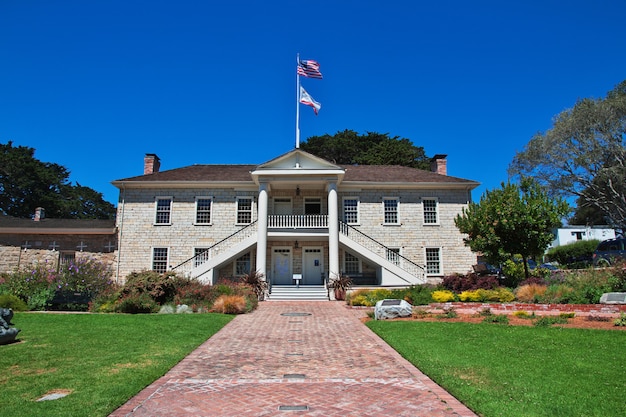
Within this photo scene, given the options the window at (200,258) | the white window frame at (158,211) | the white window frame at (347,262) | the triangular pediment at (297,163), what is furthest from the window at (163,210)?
the white window frame at (347,262)

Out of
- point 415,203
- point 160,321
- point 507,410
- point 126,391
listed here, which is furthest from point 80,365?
point 415,203

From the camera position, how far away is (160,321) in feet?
42.7

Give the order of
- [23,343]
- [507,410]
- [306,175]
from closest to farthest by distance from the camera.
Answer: [507,410]
[23,343]
[306,175]

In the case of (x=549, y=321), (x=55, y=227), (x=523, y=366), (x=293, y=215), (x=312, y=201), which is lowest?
(x=523, y=366)

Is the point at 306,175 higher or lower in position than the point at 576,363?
higher

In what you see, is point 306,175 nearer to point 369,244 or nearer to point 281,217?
point 281,217

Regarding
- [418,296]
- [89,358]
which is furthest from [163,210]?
[89,358]

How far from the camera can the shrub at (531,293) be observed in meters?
15.6

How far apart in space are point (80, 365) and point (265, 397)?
12.3 feet

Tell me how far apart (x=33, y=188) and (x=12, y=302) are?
42.4m

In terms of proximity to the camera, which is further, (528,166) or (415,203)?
(528,166)

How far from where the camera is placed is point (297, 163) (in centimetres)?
2383

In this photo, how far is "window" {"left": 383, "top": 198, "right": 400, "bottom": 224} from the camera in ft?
84.8

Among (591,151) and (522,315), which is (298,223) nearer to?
(522,315)
